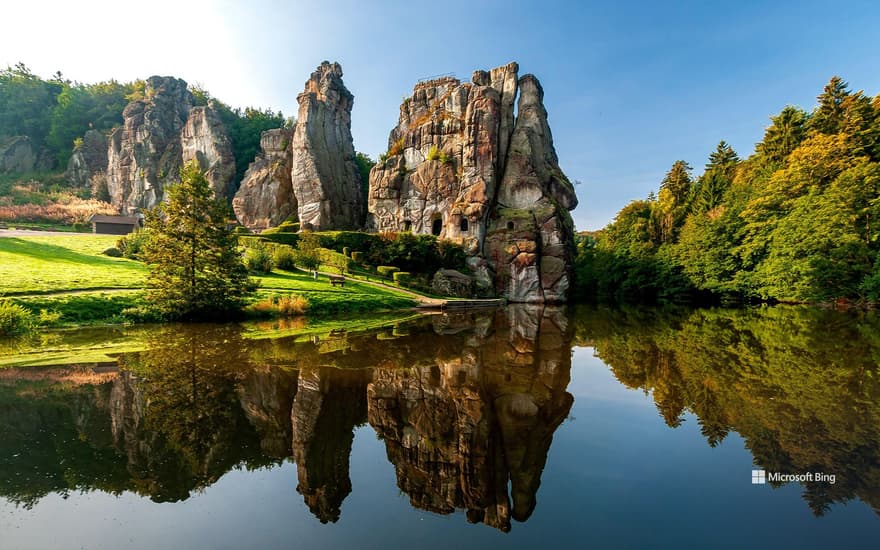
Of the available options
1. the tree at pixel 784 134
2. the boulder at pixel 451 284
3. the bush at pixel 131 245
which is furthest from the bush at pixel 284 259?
the tree at pixel 784 134

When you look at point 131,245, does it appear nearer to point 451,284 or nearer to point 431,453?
point 451,284

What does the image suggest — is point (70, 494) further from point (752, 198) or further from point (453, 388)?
point (752, 198)

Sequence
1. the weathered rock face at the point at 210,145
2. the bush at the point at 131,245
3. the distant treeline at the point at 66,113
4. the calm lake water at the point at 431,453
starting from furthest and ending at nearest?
the distant treeline at the point at 66,113
the weathered rock face at the point at 210,145
the bush at the point at 131,245
the calm lake water at the point at 431,453

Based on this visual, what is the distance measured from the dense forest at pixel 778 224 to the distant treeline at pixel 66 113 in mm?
68305

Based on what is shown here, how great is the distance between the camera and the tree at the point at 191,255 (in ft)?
55.5

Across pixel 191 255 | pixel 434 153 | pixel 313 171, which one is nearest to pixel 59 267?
pixel 191 255

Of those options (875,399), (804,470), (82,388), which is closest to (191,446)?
(82,388)

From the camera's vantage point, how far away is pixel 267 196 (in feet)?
171

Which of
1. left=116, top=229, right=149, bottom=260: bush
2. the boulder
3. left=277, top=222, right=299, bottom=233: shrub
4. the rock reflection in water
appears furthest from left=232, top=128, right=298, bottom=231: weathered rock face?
the rock reflection in water

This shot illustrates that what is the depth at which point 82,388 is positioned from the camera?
24.4 ft

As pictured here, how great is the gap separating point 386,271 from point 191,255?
19.4m

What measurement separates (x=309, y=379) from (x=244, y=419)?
2.34 metres

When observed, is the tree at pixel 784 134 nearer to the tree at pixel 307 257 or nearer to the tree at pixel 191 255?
the tree at pixel 307 257

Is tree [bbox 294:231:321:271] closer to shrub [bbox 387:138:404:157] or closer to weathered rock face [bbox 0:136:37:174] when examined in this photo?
shrub [bbox 387:138:404:157]
